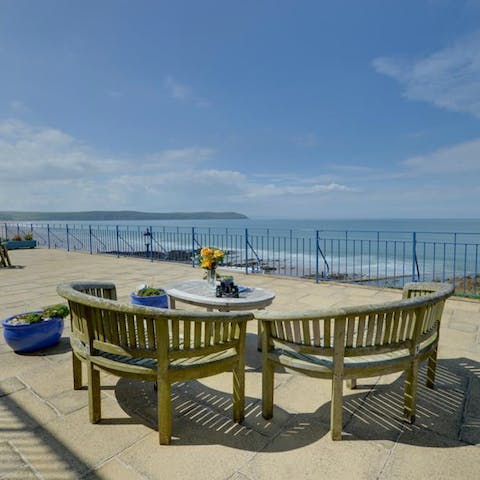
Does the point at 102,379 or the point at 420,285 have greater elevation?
the point at 420,285

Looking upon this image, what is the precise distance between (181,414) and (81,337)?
871 mm

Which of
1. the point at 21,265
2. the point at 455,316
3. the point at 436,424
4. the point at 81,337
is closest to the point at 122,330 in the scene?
the point at 81,337

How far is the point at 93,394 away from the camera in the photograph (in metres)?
2.06

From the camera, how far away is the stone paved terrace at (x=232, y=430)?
1.69m

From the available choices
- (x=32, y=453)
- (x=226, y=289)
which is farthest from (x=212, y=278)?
(x=32, y=453)

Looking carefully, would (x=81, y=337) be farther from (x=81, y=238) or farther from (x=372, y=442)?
(x=81, y=238)

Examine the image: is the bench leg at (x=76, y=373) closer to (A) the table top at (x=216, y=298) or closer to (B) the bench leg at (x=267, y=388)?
(A) the table top at (x=216, y=298)

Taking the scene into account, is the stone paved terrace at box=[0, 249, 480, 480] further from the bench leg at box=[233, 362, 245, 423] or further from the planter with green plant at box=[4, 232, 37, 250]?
the planter with green plant at box=[4, 232, 37, 250]

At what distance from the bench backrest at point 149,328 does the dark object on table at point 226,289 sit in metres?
1.19

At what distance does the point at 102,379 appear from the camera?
269cm

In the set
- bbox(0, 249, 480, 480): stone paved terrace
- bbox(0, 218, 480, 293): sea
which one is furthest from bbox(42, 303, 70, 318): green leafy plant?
bbox(0, 218, 480, 293): sea

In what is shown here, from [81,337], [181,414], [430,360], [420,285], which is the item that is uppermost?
[420,285]

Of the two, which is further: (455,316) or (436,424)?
(455,316)

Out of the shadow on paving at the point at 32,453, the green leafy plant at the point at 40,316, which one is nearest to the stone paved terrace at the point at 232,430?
the shadow on paving at the point at 32,453
